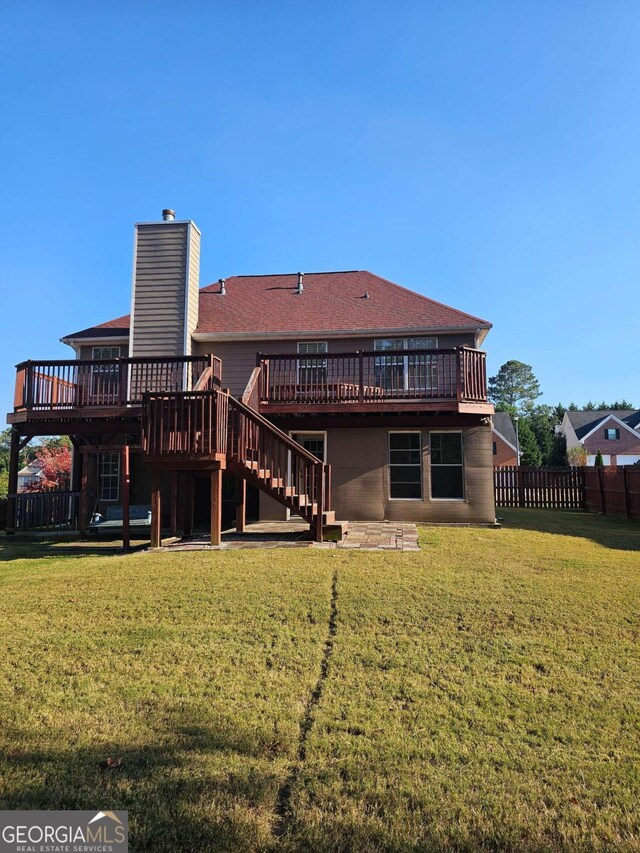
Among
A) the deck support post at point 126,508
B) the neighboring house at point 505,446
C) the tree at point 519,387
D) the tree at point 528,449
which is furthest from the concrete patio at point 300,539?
the tree at point 519,387

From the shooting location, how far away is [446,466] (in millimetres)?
12195

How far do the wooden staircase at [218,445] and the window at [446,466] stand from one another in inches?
155

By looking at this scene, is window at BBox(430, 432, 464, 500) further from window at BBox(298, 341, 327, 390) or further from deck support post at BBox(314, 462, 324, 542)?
deck support post at BBox(314, 462, 324, 542)

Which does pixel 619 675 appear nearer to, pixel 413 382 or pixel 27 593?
pixel 27 593

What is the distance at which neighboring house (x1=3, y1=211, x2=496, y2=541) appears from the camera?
29.6 feet

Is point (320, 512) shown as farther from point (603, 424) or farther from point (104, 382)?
point (603, 424)

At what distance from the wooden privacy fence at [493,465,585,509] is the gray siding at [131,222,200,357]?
488 inches

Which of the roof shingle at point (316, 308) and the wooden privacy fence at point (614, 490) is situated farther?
the wooden privacy fence at point (614, 490)

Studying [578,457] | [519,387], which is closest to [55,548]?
[578,457]

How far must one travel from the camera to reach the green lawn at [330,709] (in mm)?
2143

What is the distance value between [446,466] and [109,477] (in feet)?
31.0

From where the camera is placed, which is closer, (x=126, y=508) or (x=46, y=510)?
(x=126, y=508)

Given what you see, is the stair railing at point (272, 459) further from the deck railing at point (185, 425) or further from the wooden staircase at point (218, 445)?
the deck railing at point (185, 425)

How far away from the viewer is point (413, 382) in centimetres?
1212
